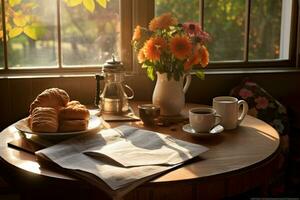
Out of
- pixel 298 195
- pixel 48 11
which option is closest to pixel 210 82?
pixel 298 195

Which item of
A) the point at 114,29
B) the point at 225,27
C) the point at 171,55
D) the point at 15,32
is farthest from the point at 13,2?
the point at 225,27

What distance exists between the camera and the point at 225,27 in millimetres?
2520

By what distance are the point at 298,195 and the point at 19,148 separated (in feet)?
4.56

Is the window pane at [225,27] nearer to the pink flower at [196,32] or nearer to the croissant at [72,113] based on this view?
the pink flower at [196,32]

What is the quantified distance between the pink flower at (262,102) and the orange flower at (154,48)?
70cm

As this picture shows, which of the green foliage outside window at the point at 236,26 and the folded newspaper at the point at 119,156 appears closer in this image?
the folded newspaper at the point at 119,156

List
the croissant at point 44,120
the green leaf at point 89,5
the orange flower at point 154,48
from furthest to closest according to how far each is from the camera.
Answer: the green leaf at point 89,5, the orange flower at point 154,48, the croissant at point 44,120

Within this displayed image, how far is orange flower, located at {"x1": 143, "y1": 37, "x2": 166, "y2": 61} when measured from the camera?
68.9 inches

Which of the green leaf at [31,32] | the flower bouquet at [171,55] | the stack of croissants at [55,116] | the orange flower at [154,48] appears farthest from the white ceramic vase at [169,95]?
the green leaf at [31,32]

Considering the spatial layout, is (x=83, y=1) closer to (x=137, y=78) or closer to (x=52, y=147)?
(x=137, y=78)

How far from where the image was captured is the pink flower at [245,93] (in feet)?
7.43

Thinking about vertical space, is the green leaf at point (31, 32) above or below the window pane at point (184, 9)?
below

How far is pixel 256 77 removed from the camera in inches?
94.4

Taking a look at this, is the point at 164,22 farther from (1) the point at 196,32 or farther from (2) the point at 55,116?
(2) the point at 55,116
